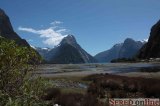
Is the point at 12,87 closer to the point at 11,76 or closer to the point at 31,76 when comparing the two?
the point at 11,76

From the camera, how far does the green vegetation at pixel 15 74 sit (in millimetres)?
8250

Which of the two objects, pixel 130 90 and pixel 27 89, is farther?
pixel 130 90

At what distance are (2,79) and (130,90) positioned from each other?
19.5 metres

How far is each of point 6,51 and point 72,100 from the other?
30.4 ft

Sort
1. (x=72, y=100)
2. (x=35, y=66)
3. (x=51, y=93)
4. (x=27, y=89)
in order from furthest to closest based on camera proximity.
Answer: (x=51, y=93)
(x=72, y=100)
(x=35, y=66)
(x=27, y=89)

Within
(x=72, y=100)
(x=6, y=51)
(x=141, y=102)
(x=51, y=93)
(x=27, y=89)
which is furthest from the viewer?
(x=51, y=93)

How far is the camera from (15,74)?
8766 millimetres

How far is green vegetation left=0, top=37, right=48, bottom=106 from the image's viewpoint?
27.1 feet

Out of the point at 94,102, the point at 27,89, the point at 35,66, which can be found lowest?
the point at 94,102

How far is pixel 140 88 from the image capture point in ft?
85.7

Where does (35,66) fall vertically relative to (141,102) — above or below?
above

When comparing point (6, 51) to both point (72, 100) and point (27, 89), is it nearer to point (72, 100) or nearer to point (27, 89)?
point (27, 89)

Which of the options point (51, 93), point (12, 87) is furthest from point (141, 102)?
point (51, 93)

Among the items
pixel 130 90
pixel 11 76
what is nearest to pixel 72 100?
pixel 11 76
